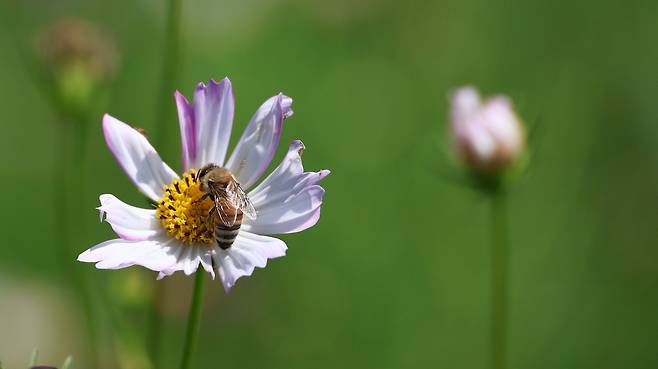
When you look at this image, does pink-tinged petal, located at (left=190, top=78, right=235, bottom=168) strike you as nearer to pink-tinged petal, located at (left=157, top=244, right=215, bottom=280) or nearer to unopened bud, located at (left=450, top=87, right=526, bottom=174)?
pink-tinged petal, located at (left=157, top=244, right=215, bottom=280)

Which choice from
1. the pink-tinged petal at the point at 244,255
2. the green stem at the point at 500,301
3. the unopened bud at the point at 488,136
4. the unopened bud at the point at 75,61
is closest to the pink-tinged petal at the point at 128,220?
the pink-tinged petal at the point at 244,255

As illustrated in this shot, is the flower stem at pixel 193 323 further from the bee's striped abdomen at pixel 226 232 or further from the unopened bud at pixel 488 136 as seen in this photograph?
the unopened bud at pixel 488 136

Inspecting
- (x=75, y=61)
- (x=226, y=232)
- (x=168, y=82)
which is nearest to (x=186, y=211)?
(x=226, y=232)

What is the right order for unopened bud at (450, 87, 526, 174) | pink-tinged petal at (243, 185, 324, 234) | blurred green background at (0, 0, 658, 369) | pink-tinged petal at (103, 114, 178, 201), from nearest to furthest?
pink-tinged petal at (243, 185, 324, 234) < pink-tinged petal at (103, 114, 178, 201) < unopened bud at (450, 87, 526, 174) < blurred green background at (0, 0, 658, 369)

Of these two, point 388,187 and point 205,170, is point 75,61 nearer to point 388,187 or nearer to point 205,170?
point 205,170

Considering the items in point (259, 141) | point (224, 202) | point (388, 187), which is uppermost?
point (388, 187)

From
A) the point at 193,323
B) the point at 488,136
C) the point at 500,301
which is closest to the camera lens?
the point at 193,323

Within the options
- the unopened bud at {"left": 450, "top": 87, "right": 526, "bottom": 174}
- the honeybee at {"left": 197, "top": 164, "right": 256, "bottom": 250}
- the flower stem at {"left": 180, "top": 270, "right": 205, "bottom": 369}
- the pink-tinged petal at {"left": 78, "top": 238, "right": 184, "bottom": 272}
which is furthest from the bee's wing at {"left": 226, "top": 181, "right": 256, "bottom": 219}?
the unopened bud at {"left": 450, "top": 87, "right": 526, "bottom": 174}
